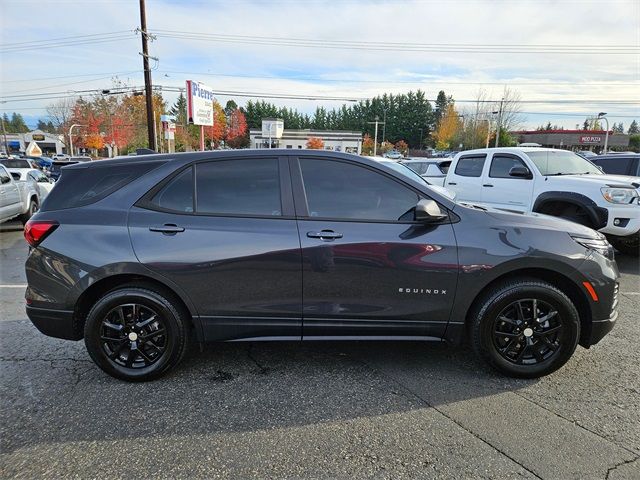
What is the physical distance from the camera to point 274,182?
11.0 ft

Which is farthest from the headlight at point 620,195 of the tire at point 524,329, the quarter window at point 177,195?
the quarter window at point 177,195

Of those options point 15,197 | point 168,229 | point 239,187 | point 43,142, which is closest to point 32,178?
point 15,197

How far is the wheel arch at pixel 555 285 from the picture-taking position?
331cm

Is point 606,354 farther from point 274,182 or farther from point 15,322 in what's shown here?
point 15,322

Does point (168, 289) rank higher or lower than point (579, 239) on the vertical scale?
lower

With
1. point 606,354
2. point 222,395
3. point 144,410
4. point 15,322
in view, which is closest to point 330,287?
point 222,395

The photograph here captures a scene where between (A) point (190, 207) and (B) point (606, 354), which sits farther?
(B) point (606, 354)

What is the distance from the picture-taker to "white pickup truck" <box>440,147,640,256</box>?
681 centimetres

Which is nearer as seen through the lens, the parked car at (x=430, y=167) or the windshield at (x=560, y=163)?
the windshield at (x=560, y=163)

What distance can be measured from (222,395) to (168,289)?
2.95 feet

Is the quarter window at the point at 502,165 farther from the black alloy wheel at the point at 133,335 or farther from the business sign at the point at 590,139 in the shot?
the business sign at the point at 590,139

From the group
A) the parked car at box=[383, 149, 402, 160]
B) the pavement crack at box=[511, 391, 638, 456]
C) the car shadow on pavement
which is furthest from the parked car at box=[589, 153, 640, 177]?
the parked car at box=[383, 149, 402, 160]

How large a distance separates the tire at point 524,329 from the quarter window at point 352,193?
95cm

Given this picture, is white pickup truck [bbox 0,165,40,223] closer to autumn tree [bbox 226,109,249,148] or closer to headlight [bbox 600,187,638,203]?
headlight [bbox 600,187,638,203]
